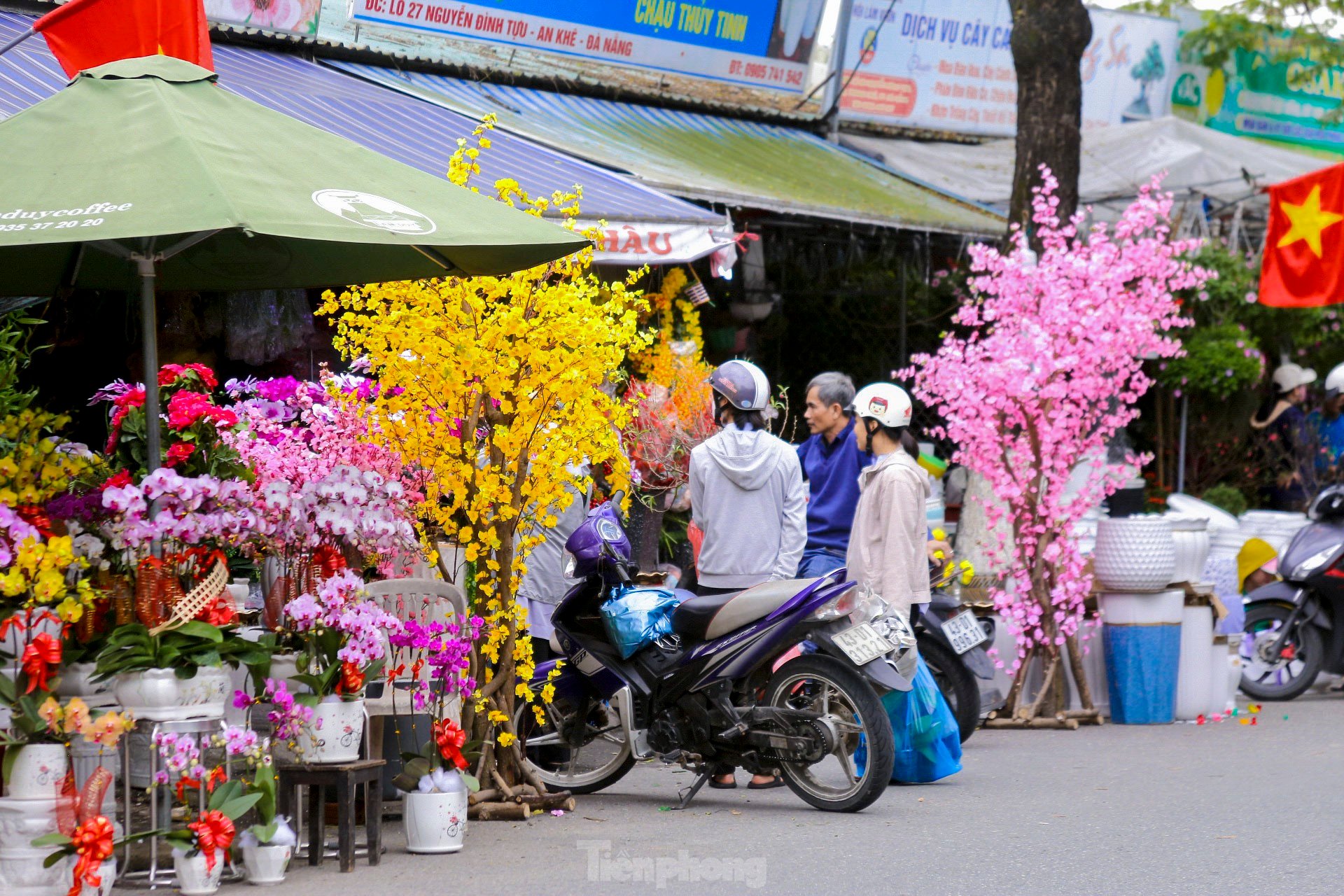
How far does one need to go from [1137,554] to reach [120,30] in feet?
19.9

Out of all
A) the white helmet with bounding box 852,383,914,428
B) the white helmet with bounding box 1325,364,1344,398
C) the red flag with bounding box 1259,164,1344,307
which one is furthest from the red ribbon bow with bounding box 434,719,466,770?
the white helmet with bounding box 1325,364,1344,398

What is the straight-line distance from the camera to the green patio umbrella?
14.5 feet

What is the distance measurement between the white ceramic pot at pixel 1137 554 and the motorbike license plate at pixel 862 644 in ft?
10.2

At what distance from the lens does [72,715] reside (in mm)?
4723

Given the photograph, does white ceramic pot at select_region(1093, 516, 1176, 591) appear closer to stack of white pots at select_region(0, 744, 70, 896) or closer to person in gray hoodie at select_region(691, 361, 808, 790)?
person in gray hoodie at select_region(691, 361, 808, 790)

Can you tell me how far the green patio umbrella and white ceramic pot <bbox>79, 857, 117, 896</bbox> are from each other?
1375mm

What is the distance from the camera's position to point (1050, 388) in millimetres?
8797

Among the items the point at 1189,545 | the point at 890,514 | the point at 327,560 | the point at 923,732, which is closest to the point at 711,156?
the point at 1189,545

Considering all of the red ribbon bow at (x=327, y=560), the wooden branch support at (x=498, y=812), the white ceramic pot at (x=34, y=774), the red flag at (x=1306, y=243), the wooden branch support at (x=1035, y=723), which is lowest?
the wooden branch support at (x=1035, y=723)


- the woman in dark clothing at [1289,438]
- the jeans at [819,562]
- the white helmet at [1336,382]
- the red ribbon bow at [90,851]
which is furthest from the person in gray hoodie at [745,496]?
the woman in dark clothing at [1289,438]

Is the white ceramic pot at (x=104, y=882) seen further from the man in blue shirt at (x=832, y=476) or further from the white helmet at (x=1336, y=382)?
the white helmet at (x=1336, y=382)

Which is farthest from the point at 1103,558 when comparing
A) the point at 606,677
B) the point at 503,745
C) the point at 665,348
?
the point at 503,745

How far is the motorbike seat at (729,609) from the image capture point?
20.7ft

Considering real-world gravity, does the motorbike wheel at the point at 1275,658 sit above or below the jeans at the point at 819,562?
below
